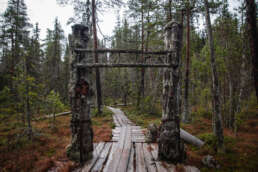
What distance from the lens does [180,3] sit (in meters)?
7.14

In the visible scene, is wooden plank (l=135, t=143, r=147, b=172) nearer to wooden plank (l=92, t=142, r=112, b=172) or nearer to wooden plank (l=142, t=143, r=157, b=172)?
wooden plank (l=142, t=143, r=157, b=172)

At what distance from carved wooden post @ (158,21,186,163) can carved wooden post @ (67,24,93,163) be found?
2.62 meters

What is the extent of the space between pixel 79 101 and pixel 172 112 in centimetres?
315

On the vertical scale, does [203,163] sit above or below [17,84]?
below

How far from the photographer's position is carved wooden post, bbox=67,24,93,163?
3639 millimetres

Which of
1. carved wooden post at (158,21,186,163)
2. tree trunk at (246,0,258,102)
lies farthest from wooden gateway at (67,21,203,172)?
tree trunk at (246,0,258,102)

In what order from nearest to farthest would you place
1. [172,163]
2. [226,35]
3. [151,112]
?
[172,163] → [226,35] → [151,112]

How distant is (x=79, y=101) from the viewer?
12.0ft

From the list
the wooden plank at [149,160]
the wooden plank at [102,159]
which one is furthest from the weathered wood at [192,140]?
the wooden plank at [102,159]

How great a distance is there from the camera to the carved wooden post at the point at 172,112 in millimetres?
3738

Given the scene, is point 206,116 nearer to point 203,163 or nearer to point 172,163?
point 203,163

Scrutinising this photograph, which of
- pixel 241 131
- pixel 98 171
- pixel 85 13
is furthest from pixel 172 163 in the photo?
pixel 85 13

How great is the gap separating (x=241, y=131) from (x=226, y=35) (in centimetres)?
745

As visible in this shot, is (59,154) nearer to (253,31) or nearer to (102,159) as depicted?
(102,159)
